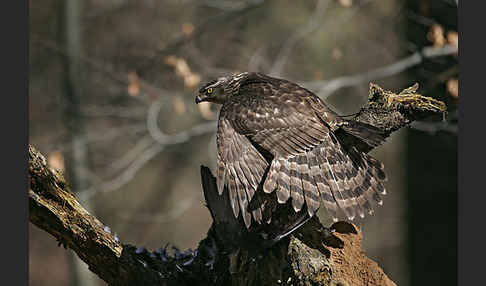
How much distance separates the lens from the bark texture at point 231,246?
1.60 metres

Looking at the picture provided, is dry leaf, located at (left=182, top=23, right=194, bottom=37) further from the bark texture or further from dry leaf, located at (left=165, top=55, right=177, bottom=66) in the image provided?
the bark texture

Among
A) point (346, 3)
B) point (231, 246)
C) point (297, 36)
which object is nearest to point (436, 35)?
point (346, 3)

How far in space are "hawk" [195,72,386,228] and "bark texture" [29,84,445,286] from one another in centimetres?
13

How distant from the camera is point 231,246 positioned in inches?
69.5

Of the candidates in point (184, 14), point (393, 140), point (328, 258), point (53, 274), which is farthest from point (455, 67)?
point (53, 274)

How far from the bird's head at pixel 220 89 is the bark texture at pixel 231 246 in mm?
301

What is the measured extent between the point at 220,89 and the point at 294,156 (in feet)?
1.65

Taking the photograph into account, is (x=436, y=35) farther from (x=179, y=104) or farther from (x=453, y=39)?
(x=179, y=104)

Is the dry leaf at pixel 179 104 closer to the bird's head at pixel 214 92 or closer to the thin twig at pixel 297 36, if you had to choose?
the thin twig at pixel 297 36

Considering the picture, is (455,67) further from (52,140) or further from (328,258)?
(52,140)

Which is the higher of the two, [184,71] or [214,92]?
[184,71]

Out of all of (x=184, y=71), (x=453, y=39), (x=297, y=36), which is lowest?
(x=184, y=71)

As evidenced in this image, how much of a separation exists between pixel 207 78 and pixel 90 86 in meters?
0.77

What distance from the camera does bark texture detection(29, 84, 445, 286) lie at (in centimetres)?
160
